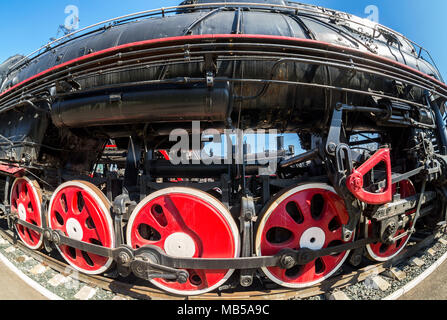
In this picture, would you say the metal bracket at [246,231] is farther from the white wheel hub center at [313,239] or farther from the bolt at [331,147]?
the bolt at [331,147]

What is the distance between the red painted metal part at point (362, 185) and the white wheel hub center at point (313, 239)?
0.62 meters

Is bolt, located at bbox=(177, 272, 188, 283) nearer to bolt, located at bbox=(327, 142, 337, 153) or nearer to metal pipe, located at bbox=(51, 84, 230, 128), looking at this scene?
metal pipe, located at bbox=(51, 84, 230, 128)

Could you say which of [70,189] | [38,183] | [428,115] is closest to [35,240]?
[38,183]

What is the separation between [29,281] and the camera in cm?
247

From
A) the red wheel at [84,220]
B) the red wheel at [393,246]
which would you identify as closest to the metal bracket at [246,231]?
the red wheel at [84,220]

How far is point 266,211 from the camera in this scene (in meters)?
2.08

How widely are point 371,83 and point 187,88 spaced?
257 centimetres

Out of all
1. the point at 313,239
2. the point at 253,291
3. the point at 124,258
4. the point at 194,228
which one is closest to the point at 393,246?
the point at 313,239

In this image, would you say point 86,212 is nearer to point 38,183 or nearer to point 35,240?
point 38,183

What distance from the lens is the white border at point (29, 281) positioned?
2254mm

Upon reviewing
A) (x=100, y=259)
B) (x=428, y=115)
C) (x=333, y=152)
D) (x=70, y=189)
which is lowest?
(x=100, y=259)

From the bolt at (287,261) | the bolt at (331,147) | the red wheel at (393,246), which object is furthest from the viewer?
the red wheel at (393,246)

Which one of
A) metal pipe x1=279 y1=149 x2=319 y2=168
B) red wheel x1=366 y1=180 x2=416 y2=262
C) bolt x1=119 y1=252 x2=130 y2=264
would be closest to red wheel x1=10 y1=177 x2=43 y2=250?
bolt x1=119 y1=252 x2=130 y2=264

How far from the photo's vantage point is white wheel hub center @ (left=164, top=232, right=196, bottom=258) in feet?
6.72
